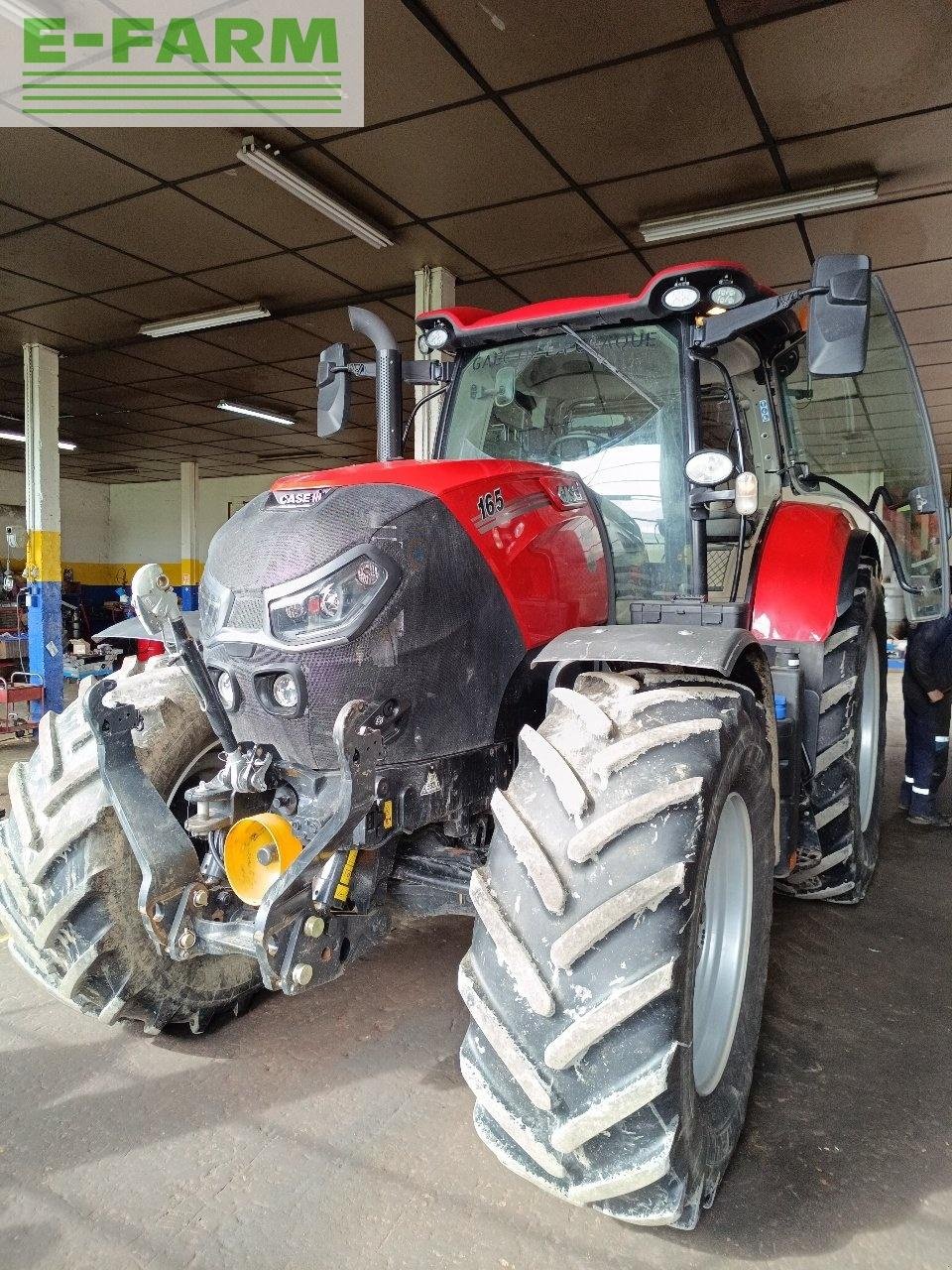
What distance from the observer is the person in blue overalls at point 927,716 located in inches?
178

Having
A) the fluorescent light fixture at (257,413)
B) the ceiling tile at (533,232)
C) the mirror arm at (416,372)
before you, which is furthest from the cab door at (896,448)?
the fluorescent light fixture at (257,413)

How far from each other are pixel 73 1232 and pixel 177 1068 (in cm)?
58

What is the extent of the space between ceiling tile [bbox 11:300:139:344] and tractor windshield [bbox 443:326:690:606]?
693 cm

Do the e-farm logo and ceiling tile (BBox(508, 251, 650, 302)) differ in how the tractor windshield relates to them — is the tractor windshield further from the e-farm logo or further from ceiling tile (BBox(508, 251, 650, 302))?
ceiling tile (BBox(508, 251, 650, 302))

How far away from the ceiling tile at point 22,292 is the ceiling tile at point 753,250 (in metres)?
5.43

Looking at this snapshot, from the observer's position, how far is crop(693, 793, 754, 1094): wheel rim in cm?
196

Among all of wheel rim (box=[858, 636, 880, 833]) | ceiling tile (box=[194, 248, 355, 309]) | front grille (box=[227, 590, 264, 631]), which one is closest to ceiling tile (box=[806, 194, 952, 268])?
wheel rim (box=[858, 636, 880, 833])

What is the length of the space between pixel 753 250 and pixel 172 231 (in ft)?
14.9

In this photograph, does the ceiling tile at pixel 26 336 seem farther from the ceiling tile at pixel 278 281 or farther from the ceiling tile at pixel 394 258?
the ceiling tile at pixel 394 258

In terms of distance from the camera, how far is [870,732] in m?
3.88

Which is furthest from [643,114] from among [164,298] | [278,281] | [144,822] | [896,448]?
[164,298]

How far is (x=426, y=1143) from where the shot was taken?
198 cm

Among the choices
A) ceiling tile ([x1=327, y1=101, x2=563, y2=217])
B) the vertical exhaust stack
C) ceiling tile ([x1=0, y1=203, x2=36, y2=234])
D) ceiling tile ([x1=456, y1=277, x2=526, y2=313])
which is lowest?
the vertical exhaust stack

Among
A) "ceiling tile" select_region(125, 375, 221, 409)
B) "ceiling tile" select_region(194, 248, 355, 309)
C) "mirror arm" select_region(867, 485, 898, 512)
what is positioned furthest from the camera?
"ceiling tile" select_region(125, 375, 221, 409)
